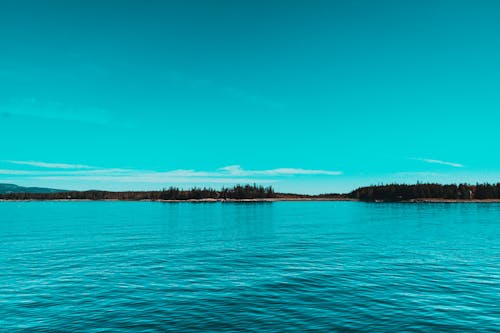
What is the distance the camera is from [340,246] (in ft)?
221

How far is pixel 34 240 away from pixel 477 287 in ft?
258

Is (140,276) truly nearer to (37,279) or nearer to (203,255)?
(37,279)

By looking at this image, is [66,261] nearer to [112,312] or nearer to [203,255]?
[203,255]

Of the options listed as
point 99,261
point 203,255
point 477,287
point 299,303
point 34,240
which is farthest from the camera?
point 34,240

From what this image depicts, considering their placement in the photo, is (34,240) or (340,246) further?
(34,240)

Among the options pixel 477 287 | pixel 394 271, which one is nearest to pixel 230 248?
pixel 394 271

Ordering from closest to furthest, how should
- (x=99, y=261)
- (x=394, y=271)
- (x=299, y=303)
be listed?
(x=299, y=303) < (x=394, y=271) < (x=99, y=261)

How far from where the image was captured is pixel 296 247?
216 ft

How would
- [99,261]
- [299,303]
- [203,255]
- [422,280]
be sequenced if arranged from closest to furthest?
[299,303] → [422,280] → [99,261] → [203,255]

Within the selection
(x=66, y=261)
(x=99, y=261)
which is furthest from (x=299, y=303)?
(x=66, y=261)

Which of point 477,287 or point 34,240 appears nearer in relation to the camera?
point 477,287

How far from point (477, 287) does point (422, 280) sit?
16.8 ft

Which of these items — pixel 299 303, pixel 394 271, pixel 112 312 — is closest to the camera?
pixel 112 312

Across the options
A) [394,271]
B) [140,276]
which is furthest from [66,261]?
[394,271]
